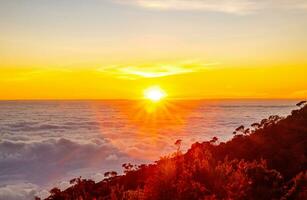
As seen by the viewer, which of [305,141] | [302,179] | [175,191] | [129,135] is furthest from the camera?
[129,135]

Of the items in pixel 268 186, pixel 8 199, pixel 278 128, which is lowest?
pixel 8 199

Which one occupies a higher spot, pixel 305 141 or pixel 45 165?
pixel 305 141

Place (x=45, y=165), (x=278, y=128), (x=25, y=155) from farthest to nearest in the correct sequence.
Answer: (x=25, y=155)
(x=45, y=165)
(x=278, y=128)

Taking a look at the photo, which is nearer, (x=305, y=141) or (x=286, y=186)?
(x=286, y=186)

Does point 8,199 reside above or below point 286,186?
below

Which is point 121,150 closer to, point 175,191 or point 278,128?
point 278,128

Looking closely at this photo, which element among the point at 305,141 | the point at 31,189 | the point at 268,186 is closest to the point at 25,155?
the point at 31,189

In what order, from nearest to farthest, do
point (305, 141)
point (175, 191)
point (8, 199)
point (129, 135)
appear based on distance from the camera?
point (175, 191) < point (305, 141) < point (8, 199) < point (129, 135)

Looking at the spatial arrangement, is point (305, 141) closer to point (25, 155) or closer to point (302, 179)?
point (302, 179)

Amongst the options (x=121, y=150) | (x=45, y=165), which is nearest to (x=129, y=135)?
(x=121, y=150)

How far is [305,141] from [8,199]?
21492mm

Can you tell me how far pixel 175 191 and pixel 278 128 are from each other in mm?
10439

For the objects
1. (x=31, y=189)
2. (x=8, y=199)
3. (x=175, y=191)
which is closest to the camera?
(x=175, y=191)

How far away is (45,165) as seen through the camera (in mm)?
41625
